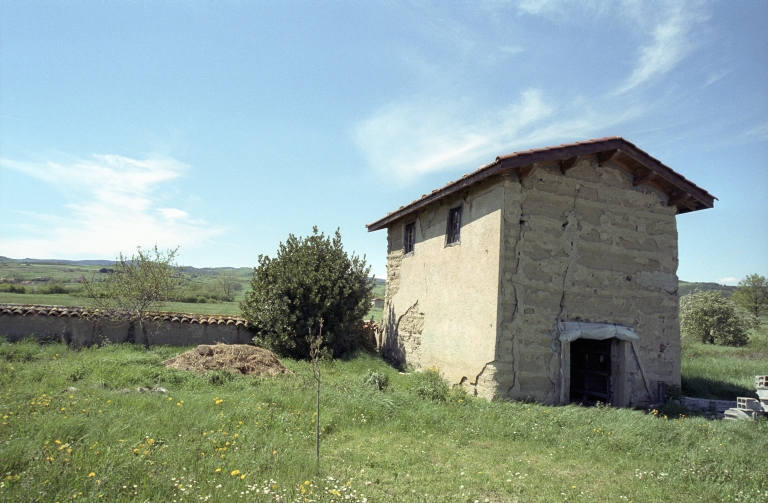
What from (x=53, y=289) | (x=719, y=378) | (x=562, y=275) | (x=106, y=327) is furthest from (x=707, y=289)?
(x=53, y=289)

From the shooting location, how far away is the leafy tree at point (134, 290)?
1390 cm

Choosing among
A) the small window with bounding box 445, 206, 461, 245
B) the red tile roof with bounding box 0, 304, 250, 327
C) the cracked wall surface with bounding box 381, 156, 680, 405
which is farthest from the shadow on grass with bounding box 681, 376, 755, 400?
the red tile roof with bounding box 0, 304, 250, 327

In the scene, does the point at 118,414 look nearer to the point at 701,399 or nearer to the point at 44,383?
the point at 44,383

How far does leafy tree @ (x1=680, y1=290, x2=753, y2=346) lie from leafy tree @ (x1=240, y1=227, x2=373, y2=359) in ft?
73.3

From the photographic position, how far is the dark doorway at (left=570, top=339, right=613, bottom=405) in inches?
421

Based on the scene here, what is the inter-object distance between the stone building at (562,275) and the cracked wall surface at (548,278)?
3 cm

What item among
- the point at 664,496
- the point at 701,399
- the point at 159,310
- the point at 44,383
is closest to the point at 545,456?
the point at 664,496

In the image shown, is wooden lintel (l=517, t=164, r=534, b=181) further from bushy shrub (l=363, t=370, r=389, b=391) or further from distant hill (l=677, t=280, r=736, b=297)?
distant hill (l=677, t=280, r=736, b=297)

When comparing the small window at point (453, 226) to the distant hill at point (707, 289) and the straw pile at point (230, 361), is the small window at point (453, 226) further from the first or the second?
the distant hill at point (707, 289)

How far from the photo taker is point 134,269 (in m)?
14.4

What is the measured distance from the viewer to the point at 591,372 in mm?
11117

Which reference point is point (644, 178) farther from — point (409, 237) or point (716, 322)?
point (716, 322)

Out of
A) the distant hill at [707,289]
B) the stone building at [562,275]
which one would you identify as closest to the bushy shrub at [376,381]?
the stone building at [562,275]

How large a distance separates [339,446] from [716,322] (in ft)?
91.5
